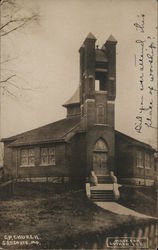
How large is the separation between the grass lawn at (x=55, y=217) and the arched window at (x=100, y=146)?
1051mm

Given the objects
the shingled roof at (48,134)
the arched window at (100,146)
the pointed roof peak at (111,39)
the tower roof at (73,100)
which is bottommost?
the arched window at (100,146)

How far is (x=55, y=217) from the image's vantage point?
7441 mm

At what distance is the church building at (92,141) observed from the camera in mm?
7965

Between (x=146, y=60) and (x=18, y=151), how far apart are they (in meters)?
3.36

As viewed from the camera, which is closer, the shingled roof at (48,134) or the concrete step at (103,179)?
the concrete step at (103,179)

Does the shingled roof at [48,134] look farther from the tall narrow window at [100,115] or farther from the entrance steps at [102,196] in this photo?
the entrance steps at [102,196]

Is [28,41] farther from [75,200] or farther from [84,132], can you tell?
[75,200]

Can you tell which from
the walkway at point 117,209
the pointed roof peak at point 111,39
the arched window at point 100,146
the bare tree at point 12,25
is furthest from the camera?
the arched window at point 100,146

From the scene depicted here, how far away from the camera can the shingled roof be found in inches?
319

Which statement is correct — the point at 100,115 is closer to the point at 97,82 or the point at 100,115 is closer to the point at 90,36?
the point at 97,82

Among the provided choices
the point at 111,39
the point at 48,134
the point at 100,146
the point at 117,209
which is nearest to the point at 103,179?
the point at 117,209

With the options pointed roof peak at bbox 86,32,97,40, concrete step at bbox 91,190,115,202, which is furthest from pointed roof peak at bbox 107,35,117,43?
concrete step at bbox 91,190,115,202

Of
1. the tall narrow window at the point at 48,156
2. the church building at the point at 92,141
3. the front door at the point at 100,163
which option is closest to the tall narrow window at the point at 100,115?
the church building at the point at 92,141

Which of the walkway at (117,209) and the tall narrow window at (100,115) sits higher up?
the tall narrow window at (100,115)
